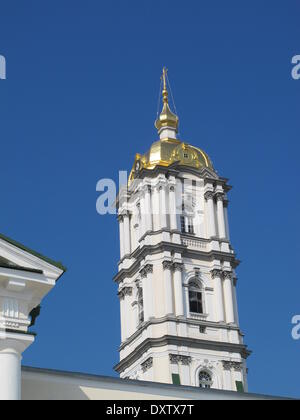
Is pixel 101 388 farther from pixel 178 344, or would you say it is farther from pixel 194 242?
pixel 194 242

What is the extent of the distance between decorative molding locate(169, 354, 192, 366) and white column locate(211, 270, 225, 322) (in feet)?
14.5

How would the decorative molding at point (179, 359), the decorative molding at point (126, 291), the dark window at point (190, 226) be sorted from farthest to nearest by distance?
the dark window at point (190, 226)
the decorative molding at point (126, 291)
the decorative molding at point (179, 359)

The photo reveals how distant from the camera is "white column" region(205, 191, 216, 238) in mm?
72125

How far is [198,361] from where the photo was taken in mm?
65562

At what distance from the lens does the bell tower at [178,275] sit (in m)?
65.5

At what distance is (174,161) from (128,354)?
49.7 ft

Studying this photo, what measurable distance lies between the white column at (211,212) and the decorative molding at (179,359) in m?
11.0

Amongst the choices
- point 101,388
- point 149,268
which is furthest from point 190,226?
point 101,388

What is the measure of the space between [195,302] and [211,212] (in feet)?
25.7

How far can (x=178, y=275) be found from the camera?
68625 mm

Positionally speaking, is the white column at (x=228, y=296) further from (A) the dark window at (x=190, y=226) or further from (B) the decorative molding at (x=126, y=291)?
(B) the decorative molding at (x=126, y=291)

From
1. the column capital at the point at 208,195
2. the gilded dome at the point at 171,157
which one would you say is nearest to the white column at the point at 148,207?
the gilded dome at the point at 171,157
